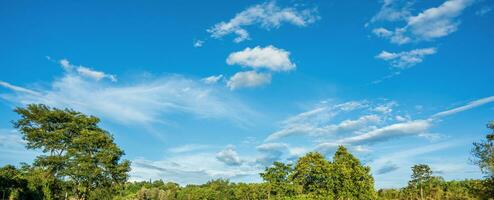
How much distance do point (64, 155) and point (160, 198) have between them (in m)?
101

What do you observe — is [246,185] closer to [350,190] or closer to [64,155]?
[350,190]

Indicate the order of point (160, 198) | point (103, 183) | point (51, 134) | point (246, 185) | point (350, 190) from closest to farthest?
1. point (51, 134)
2. point (103, 183)
3. point (350, 190)
4. point (246, 185)
5. point (160, 198)

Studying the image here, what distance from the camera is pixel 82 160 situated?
5156 centimetres

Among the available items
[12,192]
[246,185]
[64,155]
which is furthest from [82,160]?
[246,185]

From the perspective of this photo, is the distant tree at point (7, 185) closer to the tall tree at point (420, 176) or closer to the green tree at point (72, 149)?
the green tree at point (72, 149)

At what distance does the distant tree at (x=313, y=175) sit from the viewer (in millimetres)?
64875

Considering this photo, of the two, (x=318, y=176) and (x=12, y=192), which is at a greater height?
(x=318, y=176)

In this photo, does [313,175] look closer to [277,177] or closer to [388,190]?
[277,177]

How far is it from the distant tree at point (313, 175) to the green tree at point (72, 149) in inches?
1217

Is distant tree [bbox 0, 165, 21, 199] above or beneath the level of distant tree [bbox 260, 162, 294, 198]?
beneath

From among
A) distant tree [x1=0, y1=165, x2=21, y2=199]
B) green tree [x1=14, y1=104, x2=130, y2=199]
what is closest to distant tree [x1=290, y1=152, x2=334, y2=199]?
green tree [x1=14, y1=104, x2=130, y2=199]

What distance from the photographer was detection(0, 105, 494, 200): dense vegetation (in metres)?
43.4

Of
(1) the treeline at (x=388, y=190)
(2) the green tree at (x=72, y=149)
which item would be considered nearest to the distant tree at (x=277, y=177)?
(1) the treeline at (x=388, y=190)

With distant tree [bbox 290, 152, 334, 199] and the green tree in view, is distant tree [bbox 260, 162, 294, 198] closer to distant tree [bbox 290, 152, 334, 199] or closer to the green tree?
distant tree [bbox 290, 152, 334, 199]
